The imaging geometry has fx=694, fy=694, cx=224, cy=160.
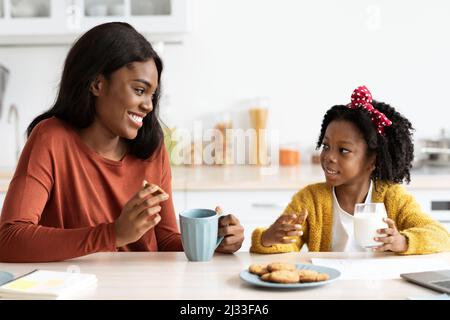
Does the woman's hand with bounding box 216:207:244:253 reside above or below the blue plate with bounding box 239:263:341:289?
above

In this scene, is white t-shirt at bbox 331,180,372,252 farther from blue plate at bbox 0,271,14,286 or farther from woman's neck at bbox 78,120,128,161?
blue plate at bbox 0,271,14,286

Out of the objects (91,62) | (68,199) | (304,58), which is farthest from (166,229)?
(304,58)

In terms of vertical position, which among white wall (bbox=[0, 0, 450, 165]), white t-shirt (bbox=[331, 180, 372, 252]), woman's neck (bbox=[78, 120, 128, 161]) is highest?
white wall (bbox=[0, 0, 450, 165])

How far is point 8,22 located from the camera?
3430 millimetres

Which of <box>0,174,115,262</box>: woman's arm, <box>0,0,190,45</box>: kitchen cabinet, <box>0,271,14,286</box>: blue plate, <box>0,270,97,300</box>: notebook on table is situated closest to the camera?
<box>0,270,97,300</box>: notebook on table

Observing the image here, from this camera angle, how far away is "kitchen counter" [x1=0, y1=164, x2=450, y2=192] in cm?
314

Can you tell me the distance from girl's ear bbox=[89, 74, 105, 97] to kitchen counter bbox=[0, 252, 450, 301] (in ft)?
1.49

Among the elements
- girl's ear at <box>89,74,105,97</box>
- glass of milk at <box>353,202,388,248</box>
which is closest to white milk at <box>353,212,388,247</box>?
glass of milk at <box>353,202,388,248</box>

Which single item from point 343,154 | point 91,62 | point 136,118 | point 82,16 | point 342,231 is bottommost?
point 342,231

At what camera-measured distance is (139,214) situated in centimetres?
152

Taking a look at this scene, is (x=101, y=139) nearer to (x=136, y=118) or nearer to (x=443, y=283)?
(x=136, y=118)

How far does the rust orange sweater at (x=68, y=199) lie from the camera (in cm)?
160

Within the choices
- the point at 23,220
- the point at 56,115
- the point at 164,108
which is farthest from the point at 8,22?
the point at 23,220

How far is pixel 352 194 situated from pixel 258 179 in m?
1.10
